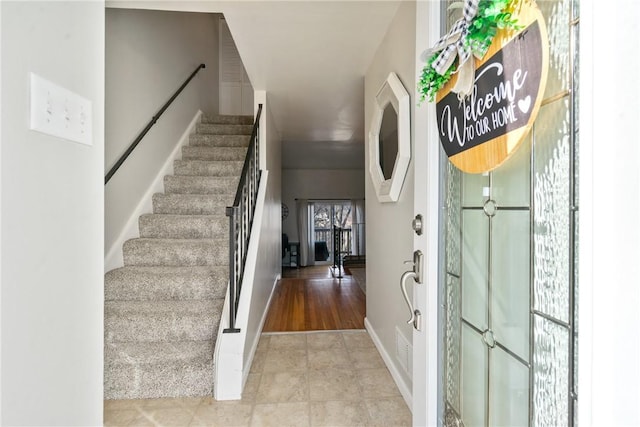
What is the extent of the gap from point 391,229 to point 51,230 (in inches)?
71.7

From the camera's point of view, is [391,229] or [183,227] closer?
[391,229]

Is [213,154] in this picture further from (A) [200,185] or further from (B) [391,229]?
(B) [391,229]

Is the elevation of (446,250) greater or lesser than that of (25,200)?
lesser

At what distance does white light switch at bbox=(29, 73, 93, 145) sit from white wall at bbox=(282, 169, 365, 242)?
24.8 feet

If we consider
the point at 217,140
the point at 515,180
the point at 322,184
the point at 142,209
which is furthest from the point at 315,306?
the point at 322,184

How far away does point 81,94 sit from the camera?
2.68ft

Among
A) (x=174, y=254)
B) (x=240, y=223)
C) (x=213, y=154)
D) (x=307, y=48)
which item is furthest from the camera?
(x=213, y=154)

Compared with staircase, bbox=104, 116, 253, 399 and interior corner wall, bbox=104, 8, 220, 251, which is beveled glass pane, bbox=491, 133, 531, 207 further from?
interior corner wall, bbox=104, 8, 220, 251

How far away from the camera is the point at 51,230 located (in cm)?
72

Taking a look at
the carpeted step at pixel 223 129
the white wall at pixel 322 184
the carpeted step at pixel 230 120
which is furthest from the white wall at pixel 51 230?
the white wall at pixel 322 184
